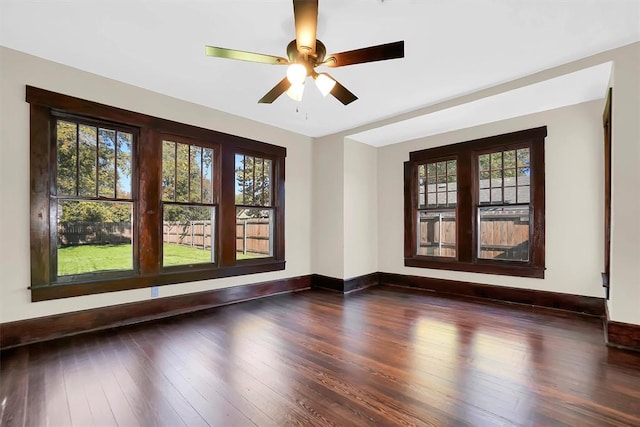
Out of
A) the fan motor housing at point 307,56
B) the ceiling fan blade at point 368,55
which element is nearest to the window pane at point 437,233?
the ceiling fan blade at point 368,55

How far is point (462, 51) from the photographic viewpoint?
281 centimetres

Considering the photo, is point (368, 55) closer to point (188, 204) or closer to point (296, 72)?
point (296, 72)

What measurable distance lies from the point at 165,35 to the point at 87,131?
1587 millimetres

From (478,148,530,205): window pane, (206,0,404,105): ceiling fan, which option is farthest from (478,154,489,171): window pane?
(206,0,404,105): ceiling fan

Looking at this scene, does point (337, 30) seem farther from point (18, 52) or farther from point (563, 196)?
point (563, 196)

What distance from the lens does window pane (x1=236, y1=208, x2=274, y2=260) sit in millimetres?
4707

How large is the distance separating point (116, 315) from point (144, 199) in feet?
4.52

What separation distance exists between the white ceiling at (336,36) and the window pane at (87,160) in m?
0.68

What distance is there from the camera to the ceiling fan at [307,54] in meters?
1.94

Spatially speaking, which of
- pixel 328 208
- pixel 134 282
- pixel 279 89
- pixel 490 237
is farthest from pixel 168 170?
pixel 490 237

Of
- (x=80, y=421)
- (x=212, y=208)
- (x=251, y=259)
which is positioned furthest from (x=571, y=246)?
(x=80, y=421)

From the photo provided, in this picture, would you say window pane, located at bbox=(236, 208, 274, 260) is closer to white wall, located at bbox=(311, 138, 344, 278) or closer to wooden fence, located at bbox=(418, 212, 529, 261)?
white wall, located at bbox=(311, 138, 344, 278)

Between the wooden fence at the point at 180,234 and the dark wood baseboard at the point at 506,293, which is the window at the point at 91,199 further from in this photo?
the dark wood baseboard at the point at 506,293

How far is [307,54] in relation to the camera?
90.7 inches
